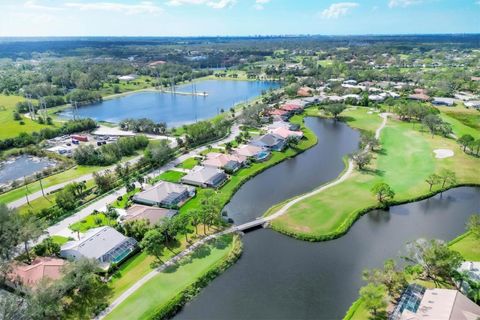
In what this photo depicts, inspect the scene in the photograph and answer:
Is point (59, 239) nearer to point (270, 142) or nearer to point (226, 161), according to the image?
point (226, 161)

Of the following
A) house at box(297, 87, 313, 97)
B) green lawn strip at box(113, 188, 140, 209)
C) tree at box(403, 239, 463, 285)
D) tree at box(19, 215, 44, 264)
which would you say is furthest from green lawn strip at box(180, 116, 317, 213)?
house at box(297, 87, 313, 97)

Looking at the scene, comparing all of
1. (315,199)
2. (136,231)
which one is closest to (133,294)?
(136,231)

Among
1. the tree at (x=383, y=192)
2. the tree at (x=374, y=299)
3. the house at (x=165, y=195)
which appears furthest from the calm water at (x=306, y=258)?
the house at (x=165, y=195)

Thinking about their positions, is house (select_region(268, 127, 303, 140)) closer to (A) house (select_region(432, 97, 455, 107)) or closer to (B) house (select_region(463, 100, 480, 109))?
(A) house (select_region(432, 97, 455, 107))

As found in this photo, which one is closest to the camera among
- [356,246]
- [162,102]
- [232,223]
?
[356,246]

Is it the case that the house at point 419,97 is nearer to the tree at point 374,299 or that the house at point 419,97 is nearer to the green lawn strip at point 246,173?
the green lawn strip at point 246,173

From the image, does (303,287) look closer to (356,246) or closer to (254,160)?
(356,246)
